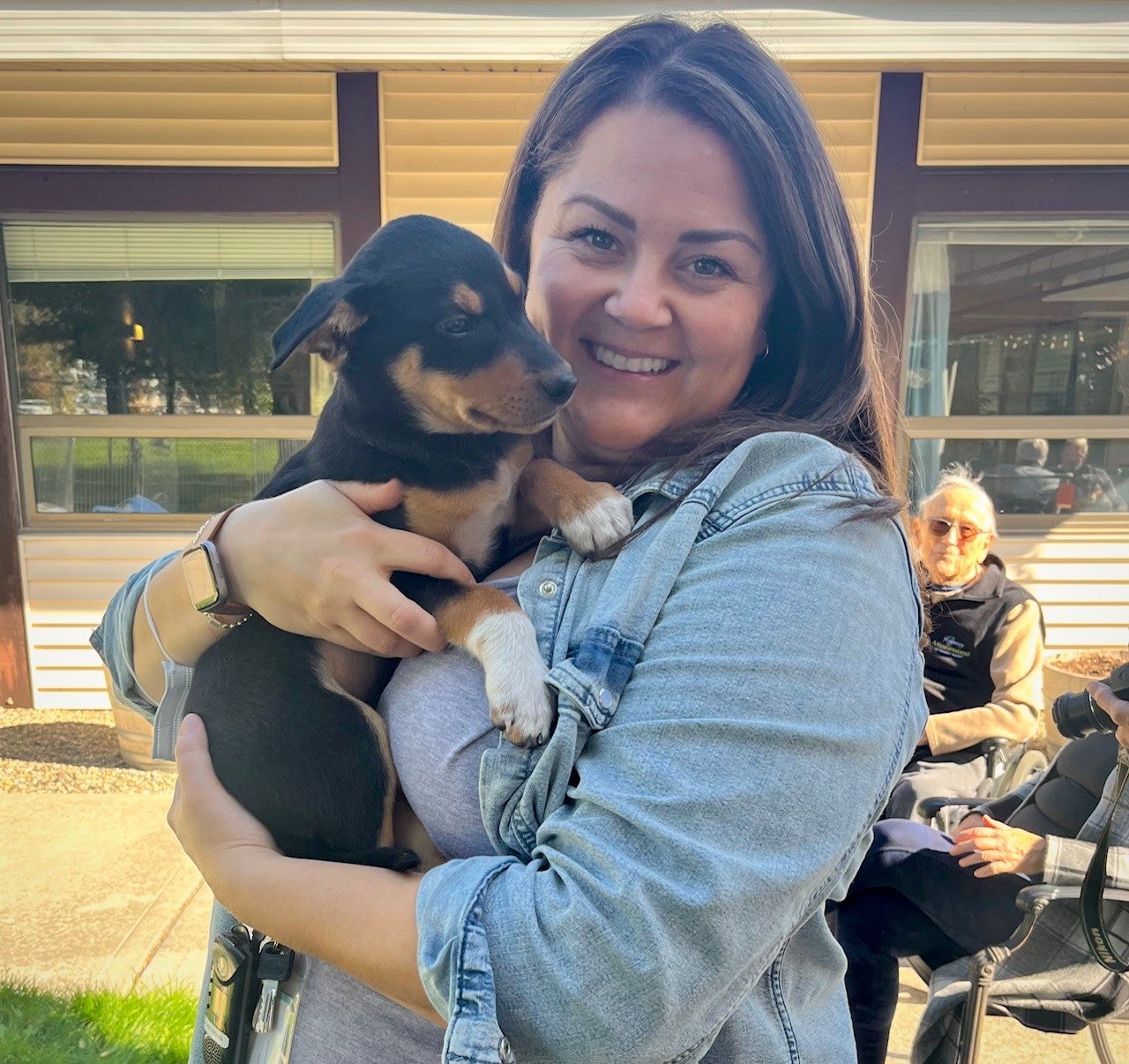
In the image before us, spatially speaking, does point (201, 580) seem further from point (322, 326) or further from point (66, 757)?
point (66, 757)

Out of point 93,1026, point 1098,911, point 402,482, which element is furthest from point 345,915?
point 93,1026

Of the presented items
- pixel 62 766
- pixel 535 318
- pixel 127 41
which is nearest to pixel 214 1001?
pixel 535 318

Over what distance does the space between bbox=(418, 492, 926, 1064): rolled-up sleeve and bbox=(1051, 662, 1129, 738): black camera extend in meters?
1.86

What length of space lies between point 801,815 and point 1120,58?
5168 millimetres

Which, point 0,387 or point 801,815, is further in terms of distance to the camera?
point 0,387

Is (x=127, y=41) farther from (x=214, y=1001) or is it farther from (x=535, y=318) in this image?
(x=214, y=1001)

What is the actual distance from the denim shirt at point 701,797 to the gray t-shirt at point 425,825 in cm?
8

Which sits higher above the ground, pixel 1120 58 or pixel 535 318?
pixel 1120 58

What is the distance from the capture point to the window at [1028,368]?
5.66 meters

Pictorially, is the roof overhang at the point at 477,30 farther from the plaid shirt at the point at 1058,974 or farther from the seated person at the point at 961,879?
the plaid shirt at the point at 1058,974

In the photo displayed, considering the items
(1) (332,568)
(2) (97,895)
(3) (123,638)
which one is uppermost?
(1) (332,568)

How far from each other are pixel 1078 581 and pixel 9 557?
672 cm

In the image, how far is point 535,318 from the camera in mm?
1873

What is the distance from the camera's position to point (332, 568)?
59.1 inches
